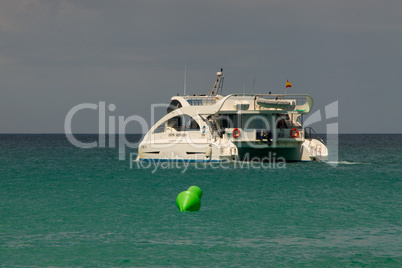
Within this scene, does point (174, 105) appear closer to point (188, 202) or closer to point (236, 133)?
point (236, 133)

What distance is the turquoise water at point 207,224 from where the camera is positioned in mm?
12570

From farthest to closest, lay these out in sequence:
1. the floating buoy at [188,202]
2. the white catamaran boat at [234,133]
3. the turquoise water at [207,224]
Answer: the white catamaran boat at [234,133], the floating buoy at [188,202], the turquoise water at [207,224]

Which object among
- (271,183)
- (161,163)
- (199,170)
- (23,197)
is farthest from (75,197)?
(161,163)

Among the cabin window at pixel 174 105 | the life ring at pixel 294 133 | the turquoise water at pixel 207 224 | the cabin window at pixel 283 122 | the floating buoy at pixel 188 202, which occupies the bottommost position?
the turquoise water at pixel 207 224

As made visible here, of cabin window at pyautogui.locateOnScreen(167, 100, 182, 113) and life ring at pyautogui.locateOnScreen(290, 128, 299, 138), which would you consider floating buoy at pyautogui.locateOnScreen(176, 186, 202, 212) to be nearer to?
life ring at pyautogui.locateOnScreen(290, 128, 299, 138)

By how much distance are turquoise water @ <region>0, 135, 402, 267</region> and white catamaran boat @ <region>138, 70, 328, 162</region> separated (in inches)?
262

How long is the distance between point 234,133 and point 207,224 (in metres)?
19.3

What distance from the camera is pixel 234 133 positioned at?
35.3m

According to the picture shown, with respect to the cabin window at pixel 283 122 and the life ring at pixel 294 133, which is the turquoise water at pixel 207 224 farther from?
the cabin window at pixel 283 122

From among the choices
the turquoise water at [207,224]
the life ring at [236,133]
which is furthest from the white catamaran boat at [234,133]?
the turquoise water at [207,224]

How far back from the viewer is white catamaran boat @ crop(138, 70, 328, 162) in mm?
35250

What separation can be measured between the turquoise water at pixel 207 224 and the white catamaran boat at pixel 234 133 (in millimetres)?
6648

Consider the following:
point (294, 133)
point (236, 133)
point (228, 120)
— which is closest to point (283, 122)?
point (294, 133)

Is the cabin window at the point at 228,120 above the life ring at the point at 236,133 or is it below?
above
